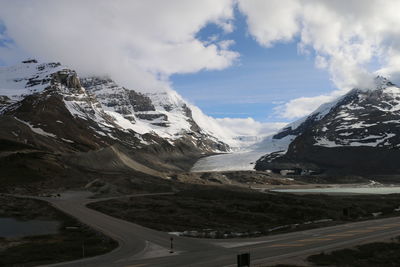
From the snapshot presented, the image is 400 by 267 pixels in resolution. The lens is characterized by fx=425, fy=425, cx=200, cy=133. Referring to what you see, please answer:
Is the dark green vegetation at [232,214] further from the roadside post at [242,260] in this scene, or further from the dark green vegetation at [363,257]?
the roadside post at [242,260]

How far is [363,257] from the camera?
119ft

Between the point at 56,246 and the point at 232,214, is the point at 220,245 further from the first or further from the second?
the point at 232,214

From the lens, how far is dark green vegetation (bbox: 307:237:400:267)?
3400 centimetres

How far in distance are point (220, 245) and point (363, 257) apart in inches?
531

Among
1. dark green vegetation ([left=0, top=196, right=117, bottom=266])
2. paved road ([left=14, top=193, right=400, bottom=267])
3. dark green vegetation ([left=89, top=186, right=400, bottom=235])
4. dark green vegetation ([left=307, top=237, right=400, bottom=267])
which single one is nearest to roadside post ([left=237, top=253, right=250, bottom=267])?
paved road ([left=14, top=193, right=400, bottom=267])

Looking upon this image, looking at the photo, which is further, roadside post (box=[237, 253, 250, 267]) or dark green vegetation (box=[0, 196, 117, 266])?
dark green vegetation (box=[0, 196, 117, 266])

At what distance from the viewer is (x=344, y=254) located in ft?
121

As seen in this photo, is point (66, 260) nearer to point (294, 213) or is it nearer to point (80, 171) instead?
point (294, 213)

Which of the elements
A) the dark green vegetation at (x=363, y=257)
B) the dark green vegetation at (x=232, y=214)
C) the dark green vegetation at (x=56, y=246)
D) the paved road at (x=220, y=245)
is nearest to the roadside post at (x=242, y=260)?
the paved road at (x=220, y=245)

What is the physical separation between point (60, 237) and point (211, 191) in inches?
2779

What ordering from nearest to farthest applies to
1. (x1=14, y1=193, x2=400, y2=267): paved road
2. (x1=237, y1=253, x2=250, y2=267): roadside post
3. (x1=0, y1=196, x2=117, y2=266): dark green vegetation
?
(x1=237, y1=253, x2=250, y2=267): roadside post → (x1=14, y1=193, x2=400, y2=267): paved road → (x1=0, y1=196, x2=117, y2=266): dark green vegetation

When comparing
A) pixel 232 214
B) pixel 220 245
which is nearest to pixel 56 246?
pixel 220 245

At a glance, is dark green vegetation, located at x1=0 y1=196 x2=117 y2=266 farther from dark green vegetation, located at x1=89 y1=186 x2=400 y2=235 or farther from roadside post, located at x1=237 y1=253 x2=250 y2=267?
roadside post, located at x1=237 y1=253 x2=250 y2=267

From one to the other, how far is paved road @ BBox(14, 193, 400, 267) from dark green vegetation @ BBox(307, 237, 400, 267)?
2.26m
